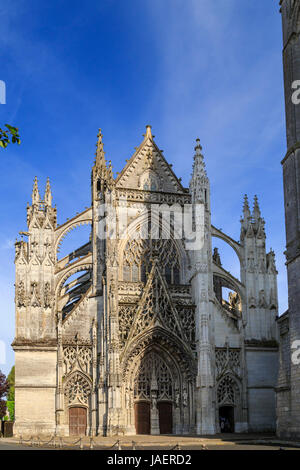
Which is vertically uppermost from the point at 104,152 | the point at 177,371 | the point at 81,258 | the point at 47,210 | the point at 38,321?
the point at 104,152

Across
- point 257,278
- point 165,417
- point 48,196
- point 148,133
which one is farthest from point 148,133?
point 165,417

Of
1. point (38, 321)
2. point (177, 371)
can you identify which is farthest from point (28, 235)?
point (177, 371)

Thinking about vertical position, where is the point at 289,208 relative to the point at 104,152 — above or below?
below

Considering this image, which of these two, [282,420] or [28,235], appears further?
[28,235]

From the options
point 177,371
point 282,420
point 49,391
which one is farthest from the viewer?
point 177,371

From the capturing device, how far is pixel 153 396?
32.4 metres

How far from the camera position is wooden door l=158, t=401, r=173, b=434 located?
32.2m

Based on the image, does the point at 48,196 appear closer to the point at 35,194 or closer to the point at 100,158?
the point at 35,194

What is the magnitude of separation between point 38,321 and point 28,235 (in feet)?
14.8

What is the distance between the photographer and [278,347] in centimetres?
3366

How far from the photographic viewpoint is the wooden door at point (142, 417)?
105ft

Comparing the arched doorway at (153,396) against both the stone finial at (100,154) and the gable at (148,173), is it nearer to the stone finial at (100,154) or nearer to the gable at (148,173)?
the gable at (148,173)
